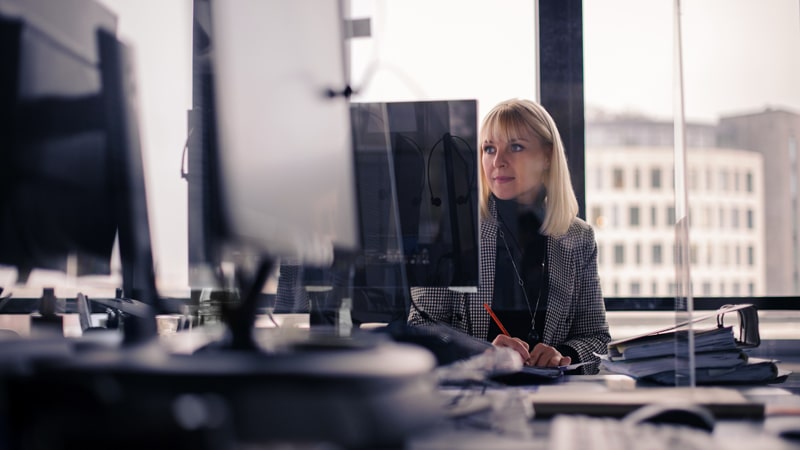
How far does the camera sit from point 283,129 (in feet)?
2.88

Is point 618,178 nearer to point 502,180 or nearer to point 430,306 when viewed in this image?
point 502,180

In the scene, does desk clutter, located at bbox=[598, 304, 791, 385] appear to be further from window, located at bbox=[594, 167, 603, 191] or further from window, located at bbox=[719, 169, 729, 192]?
window, located at bbox=[594, 167, 603, 191]

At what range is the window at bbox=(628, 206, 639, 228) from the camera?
Result: 20.2m

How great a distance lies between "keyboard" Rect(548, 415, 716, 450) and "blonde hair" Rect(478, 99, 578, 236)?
4.65 feet

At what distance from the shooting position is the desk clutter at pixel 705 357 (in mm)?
1259

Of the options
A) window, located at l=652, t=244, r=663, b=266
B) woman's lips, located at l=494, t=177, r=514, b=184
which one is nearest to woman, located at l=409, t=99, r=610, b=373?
woman's lips, located at l=494, t=177, r=514, b=184

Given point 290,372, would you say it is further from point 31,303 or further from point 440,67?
point 440,67

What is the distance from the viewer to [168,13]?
1.44 m

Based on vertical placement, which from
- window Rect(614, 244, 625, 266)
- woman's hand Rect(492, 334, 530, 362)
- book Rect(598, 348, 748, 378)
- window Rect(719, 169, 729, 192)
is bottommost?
window Rect(614, 244, 625, 266)

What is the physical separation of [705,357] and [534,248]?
37.6 inches

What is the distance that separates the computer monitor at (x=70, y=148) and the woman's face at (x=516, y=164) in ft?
3.80

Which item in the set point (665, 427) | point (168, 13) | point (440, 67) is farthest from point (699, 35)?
point (665, 427)

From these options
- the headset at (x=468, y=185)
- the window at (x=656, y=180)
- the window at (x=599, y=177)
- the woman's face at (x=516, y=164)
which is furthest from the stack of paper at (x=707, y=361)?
the window at (x=656, y=180)

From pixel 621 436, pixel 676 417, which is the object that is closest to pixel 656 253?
pixel 676 417
